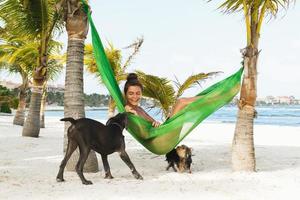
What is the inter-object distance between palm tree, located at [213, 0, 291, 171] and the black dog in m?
1.51

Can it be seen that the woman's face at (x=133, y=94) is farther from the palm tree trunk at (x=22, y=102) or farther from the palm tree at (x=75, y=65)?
the palm tree trunk at (x=22, y=102)

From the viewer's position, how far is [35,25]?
9758 mm

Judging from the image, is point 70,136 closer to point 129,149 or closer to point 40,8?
point 129,149

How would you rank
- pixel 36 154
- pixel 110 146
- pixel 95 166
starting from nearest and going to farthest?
pixel 110 146
pixel 95 166
pixel 36 154

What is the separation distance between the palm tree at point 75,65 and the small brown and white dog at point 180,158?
108cm

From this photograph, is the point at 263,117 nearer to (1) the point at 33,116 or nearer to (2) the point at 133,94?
(1) the point at 33,116

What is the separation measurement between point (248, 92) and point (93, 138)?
227cm

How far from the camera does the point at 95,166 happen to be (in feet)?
19.0

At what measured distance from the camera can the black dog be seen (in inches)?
188

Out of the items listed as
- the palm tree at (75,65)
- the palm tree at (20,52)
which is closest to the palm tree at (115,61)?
the palm tree at (20,52)

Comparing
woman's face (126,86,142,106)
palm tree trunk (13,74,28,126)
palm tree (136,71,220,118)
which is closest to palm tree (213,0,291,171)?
woman's face (126,86,142,106)

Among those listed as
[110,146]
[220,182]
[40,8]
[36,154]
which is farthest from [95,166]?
[40,8]

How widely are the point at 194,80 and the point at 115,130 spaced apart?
4.04 m

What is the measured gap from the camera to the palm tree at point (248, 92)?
18.5 ft
